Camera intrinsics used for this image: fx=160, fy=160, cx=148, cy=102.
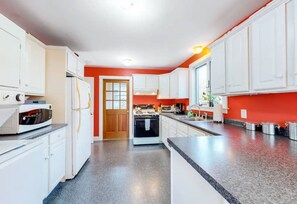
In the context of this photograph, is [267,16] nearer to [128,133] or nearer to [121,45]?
[121,45]

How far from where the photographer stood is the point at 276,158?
1.00 m

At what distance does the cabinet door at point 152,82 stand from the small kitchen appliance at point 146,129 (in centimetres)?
95

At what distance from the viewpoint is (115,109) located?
5.14 m

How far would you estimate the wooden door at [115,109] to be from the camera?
5.09 m

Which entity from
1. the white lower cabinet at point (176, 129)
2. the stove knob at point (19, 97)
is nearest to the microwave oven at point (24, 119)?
the stove knob at point (19, 97)

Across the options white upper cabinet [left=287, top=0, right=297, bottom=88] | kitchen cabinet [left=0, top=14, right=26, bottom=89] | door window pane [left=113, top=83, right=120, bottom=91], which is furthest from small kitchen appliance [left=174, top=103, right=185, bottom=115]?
kitchen cabinet [left=0, top=14, right=26, bottom=89]

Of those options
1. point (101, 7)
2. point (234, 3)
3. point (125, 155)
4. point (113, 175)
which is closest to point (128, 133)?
point (125, 155)

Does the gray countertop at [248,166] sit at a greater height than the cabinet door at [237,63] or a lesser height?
lesser

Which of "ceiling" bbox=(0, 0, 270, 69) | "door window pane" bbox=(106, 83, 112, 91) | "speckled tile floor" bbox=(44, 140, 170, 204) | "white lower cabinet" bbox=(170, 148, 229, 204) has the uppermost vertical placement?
"ceiling" bbox=(0, 0, 270, 69)

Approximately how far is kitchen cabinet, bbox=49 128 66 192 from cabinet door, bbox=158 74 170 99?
9.95ft

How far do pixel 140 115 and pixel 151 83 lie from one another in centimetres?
116

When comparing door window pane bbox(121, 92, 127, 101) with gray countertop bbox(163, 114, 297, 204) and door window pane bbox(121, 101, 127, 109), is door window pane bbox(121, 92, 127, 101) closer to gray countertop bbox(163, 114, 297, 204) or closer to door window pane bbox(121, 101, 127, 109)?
door window pane bbox(121, 101, 127, 109)

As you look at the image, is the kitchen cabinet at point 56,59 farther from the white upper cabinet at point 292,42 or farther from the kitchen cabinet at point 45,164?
the white upper cabinet at point 292,42

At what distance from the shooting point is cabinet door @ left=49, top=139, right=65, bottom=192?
204cm
